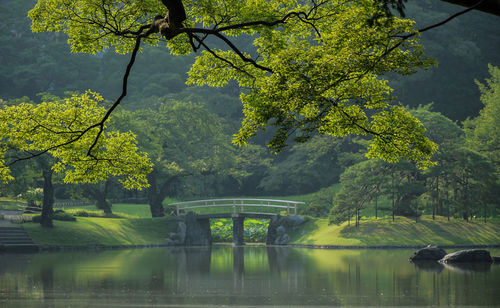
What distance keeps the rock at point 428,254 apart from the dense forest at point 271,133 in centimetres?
843

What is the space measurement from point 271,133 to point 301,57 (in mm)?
41955

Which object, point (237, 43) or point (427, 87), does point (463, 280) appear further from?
point (237, 43)

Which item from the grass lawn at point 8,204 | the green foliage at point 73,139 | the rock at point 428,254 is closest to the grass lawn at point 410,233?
the rock at point 428,254

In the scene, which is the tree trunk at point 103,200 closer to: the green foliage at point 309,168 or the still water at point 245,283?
the green foliage at point 309,168

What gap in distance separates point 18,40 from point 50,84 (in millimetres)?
4997

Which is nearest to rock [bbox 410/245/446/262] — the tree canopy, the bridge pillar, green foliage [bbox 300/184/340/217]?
the tree canopy

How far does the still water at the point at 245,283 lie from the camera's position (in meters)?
12.9

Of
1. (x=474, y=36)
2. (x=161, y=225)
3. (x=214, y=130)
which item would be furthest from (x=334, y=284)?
(x=474, y=36)

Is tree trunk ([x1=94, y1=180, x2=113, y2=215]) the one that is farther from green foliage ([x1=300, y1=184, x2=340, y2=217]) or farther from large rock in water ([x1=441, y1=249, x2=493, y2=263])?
large rock in water ([x1=441, y1=249, x2=493, y2=263])

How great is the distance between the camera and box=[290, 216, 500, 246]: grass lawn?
3130 centimetres

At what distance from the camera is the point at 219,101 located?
53469mm

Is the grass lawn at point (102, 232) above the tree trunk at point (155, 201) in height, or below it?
below

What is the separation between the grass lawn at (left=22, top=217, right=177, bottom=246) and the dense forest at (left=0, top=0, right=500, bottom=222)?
2.50 meters

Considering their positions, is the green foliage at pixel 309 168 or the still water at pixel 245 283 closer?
the still water at pixel 245 283
